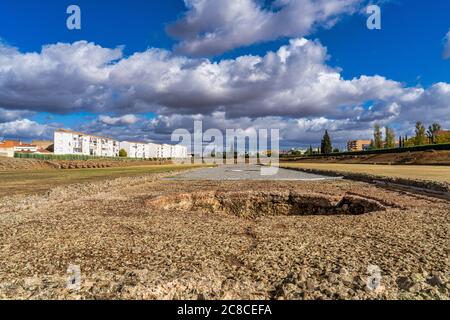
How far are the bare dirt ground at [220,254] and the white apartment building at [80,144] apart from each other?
373ft

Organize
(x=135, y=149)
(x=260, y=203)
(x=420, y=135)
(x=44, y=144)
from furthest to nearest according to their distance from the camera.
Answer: (x=135, y=149)
(x=44, y=144)
(x=420, y=135)
(x=260, y=203)

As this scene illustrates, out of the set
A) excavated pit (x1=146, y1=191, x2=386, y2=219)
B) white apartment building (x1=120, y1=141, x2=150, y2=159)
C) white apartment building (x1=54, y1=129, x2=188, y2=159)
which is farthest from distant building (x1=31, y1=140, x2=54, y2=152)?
excavated pit (x1=146, y1=191, x2=386, y2=219)

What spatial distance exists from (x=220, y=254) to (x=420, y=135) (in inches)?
3979

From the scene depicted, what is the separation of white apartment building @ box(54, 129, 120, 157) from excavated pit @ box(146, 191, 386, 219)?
359ft

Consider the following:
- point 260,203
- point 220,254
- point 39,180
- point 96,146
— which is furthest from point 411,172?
point 96,146

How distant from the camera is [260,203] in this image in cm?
1137

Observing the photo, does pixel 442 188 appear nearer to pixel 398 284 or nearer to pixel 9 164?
pixel 398 284

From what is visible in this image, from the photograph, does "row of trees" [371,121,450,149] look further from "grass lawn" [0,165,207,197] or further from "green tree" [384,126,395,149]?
"grass lawn" [0,165,207,197]

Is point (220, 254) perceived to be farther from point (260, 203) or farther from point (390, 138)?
point (390, 138)

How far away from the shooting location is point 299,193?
11.6 m

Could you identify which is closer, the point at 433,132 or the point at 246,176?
the point at 246,176

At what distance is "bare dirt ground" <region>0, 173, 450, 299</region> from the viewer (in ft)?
10.1
